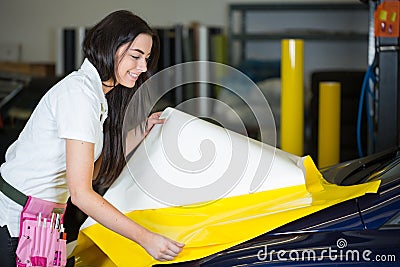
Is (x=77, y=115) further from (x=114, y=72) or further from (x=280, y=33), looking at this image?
(x=280, y=33)

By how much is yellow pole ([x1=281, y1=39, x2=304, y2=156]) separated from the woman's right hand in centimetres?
167

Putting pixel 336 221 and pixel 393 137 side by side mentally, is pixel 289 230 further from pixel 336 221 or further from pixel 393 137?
pixel 393 137

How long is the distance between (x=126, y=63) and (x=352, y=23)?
4830mm

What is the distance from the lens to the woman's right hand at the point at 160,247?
6.00 ft

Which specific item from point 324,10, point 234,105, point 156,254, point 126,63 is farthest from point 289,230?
point 324,10

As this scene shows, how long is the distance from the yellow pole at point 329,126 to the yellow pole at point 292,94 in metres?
0.16

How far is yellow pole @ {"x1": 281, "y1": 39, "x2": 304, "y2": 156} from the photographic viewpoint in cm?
343

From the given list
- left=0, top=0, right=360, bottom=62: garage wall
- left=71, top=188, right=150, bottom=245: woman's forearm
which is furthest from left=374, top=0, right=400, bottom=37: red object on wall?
left=0, top=0, right=360, bottom=62: garage wall

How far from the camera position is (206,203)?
2059 millimetres

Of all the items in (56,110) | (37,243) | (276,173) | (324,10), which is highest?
(324,10)

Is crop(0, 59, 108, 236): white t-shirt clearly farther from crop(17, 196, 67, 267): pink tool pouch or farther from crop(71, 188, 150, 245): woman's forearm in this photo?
crop(71, 188, 150, 245): woman's forearm

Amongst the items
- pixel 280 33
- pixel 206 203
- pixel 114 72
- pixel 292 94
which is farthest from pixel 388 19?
pixel 280 33

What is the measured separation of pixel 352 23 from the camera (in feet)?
21.3

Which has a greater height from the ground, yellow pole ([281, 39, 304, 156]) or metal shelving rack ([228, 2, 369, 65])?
metal shelving rack ([228, 2, 369, 65])
